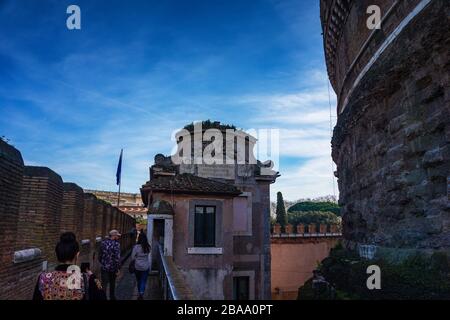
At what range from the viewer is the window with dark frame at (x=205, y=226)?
43.2 feet

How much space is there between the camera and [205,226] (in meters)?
13.3

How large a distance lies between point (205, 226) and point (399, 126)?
7.78 meters

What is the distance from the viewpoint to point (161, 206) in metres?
12.5

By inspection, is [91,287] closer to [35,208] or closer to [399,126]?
[35,208]

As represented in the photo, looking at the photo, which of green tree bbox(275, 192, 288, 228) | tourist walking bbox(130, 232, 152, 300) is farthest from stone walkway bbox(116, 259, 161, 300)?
green tree bbox(275, 192, 288, 228)

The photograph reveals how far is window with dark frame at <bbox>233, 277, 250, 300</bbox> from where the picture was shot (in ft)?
53.9

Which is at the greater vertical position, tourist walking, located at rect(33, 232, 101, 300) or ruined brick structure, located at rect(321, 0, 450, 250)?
ruined brick structure, located at rect(321, 0, 450, 250)

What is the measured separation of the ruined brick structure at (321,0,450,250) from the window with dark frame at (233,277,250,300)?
6.33 metres

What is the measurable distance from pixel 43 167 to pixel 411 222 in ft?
25.1

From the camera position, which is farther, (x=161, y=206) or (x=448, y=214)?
(x=161, y=206)

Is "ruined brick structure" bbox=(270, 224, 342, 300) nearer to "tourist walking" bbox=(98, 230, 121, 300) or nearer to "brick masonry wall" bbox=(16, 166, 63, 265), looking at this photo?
"tourist walking" bbox=(98, 230, 121, 300)
